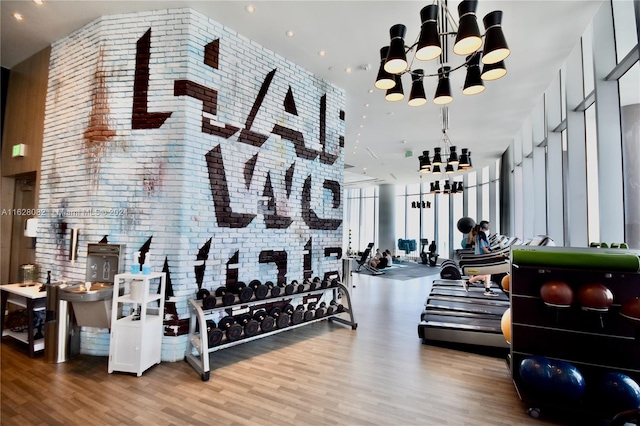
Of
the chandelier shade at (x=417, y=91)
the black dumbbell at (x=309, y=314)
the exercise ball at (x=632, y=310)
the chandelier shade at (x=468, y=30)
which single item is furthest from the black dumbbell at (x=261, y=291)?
the exercise ball at (x=632, y=310)

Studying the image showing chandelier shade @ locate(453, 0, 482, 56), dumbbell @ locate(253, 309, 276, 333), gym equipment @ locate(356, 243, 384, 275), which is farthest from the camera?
gym equipment @ locate(356, 243, 384, 275)

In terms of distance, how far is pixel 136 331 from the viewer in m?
3.61

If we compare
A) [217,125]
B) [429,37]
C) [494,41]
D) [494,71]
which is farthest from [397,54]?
[217,125]

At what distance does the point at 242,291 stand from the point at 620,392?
13.1ft

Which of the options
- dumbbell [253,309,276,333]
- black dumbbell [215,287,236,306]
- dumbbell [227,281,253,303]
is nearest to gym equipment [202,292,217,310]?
black dumbbell [215,287,236,306]

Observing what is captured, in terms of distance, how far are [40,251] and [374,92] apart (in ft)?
21.6

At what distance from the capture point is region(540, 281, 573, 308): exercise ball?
9.79ft

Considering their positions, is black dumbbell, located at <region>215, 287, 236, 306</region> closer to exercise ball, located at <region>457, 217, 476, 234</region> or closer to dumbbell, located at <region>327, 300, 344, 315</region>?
dumbbell, located at <region>327, 300, 344, 315</region>

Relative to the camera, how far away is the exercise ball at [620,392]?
8.68ft

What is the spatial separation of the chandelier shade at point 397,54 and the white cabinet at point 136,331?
3501mm

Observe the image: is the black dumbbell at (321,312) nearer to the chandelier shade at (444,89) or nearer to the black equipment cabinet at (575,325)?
the black equipment cabinet at (575,325)

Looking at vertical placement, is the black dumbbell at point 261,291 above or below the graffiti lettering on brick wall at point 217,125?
below

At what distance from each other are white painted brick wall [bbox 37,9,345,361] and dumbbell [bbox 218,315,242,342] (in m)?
0.49

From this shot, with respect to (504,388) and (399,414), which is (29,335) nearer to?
(399,414)
